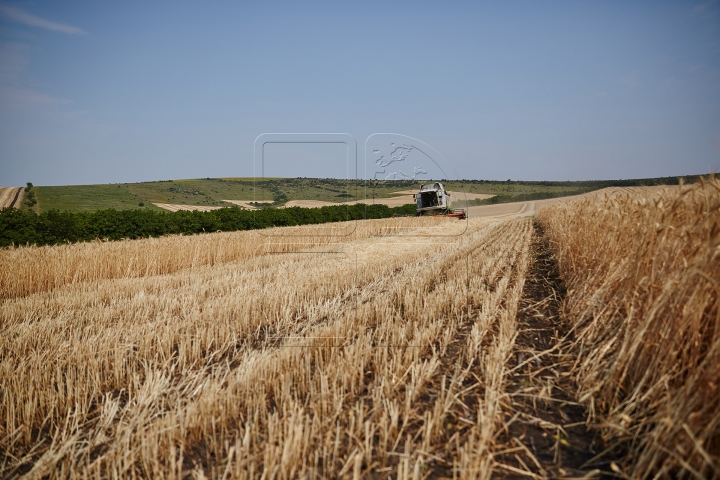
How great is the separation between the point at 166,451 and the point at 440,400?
6.74 ft

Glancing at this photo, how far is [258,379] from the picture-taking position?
11.7 ft

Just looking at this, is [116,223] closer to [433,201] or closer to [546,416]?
[433,201]

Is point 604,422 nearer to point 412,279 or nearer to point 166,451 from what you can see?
point 166,451

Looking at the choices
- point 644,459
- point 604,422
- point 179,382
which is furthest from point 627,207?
point 179,382

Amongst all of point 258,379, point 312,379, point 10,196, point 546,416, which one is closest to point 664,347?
point 546,416

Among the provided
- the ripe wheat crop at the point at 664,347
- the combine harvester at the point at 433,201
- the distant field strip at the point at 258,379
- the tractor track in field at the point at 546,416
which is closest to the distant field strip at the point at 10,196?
the combine harvester at the point at 433,201

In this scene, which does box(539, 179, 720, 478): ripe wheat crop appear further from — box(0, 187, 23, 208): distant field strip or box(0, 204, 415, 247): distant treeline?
box(0, 187, 23, 208): distant field strip

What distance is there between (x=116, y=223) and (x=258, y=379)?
878 inches

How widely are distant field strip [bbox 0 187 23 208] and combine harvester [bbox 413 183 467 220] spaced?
5458cm

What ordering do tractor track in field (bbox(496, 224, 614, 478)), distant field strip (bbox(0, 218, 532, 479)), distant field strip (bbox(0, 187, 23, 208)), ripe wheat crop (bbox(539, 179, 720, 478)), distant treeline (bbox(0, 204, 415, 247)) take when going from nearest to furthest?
1. ripe wheat crop (bbox(539, 179, 720, 478))
2. tractor track in field (bbox(496, 224, 614, 478))
3. distant field strip (bbox(0, 218, 532, 479))
4. distant treeline (bbox(0, 204, 415, 247))
5. distant field strip (bbox(0, 187, 23, 208))

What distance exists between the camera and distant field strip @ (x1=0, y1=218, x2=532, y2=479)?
2605mm

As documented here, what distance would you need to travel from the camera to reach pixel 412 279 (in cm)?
789

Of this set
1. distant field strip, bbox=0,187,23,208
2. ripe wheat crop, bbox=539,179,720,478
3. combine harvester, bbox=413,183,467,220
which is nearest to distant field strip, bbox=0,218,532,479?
ripe wheat crop, bbox=539,179,720,478

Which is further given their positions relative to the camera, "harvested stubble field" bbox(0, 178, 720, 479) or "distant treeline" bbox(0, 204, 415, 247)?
"distant treeline" bbox(0, 204, 415, 247)
